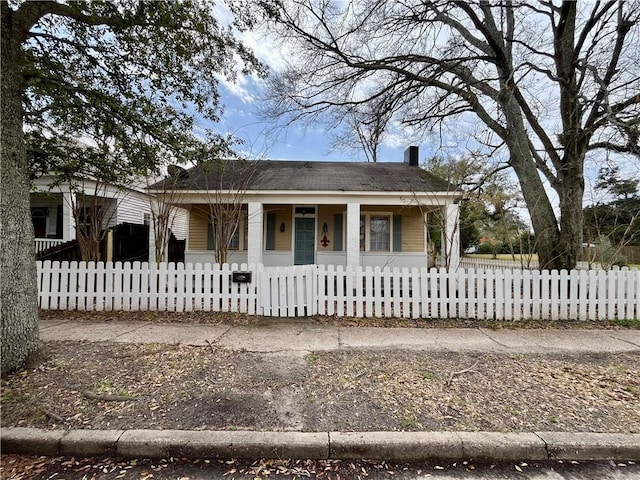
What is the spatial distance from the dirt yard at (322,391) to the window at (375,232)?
7963 mm

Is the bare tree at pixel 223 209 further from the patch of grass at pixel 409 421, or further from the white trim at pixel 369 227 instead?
the patch of grass at pixel 409 421

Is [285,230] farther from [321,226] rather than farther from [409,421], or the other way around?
[409,421]

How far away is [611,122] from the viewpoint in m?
6.59

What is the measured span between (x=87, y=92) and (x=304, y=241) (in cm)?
806

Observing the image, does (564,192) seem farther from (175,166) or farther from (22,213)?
(22,213)

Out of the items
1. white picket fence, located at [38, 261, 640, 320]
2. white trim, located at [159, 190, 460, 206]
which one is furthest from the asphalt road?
white trim, located at [159, 190, 460, 206]

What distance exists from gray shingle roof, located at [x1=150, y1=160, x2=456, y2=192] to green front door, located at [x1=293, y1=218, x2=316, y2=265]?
72.3 inches

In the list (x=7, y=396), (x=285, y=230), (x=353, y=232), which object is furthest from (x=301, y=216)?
(x=7, y=396)

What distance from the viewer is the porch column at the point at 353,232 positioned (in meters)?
9.61

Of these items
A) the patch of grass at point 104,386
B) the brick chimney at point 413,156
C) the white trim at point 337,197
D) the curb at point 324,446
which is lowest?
the curb at point 324,446

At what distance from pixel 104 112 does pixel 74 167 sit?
1.95 metres

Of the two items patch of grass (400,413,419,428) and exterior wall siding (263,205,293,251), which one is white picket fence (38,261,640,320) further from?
exterior wall siding (263,205,293,251)

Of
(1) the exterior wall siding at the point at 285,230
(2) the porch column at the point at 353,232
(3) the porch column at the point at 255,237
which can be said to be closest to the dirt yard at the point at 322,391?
(2) the porch column at the point at 353,232

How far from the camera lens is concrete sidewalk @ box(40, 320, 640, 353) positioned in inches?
179
